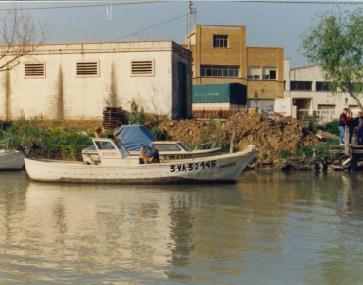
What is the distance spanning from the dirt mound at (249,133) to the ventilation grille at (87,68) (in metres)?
5.47

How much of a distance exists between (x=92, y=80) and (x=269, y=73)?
41085mm

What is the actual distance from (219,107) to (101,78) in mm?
19807

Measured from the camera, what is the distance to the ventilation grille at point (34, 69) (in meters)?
40.3

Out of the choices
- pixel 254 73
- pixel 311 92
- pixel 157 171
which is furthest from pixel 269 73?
pixel 157 171

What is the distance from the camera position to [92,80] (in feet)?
131

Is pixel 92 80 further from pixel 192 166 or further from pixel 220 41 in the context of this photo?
pixel 220 41

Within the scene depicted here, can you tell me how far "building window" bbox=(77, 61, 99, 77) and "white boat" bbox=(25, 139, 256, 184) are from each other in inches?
531

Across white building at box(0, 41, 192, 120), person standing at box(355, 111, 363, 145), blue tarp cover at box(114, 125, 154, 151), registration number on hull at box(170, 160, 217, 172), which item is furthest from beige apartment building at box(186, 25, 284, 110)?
registration number on hull at box(170, 160, 217, 172)

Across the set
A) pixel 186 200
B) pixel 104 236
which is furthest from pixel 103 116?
pixel 104 236

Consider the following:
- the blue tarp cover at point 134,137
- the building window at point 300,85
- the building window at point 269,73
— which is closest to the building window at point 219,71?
the building window at point 269,73

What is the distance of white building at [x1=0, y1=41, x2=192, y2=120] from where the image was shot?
129 ft

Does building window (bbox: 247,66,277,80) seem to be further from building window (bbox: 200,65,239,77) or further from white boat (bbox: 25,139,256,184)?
white boat (bbox: 25,139,256,184)

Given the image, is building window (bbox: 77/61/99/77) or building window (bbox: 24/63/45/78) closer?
building window (bbox: 77/61/99/77)

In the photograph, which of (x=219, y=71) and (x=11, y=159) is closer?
(x=11, y=159)
